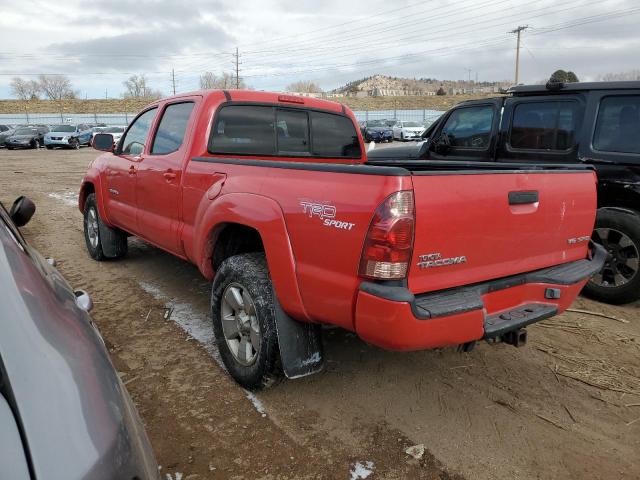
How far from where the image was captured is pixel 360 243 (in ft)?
7.38

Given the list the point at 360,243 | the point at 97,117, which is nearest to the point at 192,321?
the point at 360,243

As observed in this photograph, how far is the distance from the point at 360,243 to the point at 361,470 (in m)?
1.16

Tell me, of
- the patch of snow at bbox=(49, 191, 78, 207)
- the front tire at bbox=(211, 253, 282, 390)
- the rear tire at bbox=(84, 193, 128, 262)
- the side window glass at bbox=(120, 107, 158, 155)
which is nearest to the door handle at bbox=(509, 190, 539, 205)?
the front tire at bbox=(211, 253, 282, 390)

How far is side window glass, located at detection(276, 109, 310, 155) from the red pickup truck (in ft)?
0.88

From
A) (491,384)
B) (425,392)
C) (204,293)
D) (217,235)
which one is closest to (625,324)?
(491,384)

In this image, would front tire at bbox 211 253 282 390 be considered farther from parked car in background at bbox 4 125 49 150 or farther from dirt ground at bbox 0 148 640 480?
parked car in background at bbox 4 125 49 150

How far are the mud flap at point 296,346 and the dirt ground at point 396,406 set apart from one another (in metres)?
0.32

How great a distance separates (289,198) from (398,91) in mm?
166538

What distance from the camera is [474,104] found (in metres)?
6.15

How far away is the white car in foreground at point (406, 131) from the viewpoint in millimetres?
34656

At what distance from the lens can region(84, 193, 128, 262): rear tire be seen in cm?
595

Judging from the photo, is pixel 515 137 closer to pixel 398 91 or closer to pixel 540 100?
pixel 540 100

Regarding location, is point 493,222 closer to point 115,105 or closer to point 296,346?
point 296,346

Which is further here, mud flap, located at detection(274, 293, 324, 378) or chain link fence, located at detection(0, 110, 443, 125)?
chain link fence, located at detection(0, 110, 443, 125)
